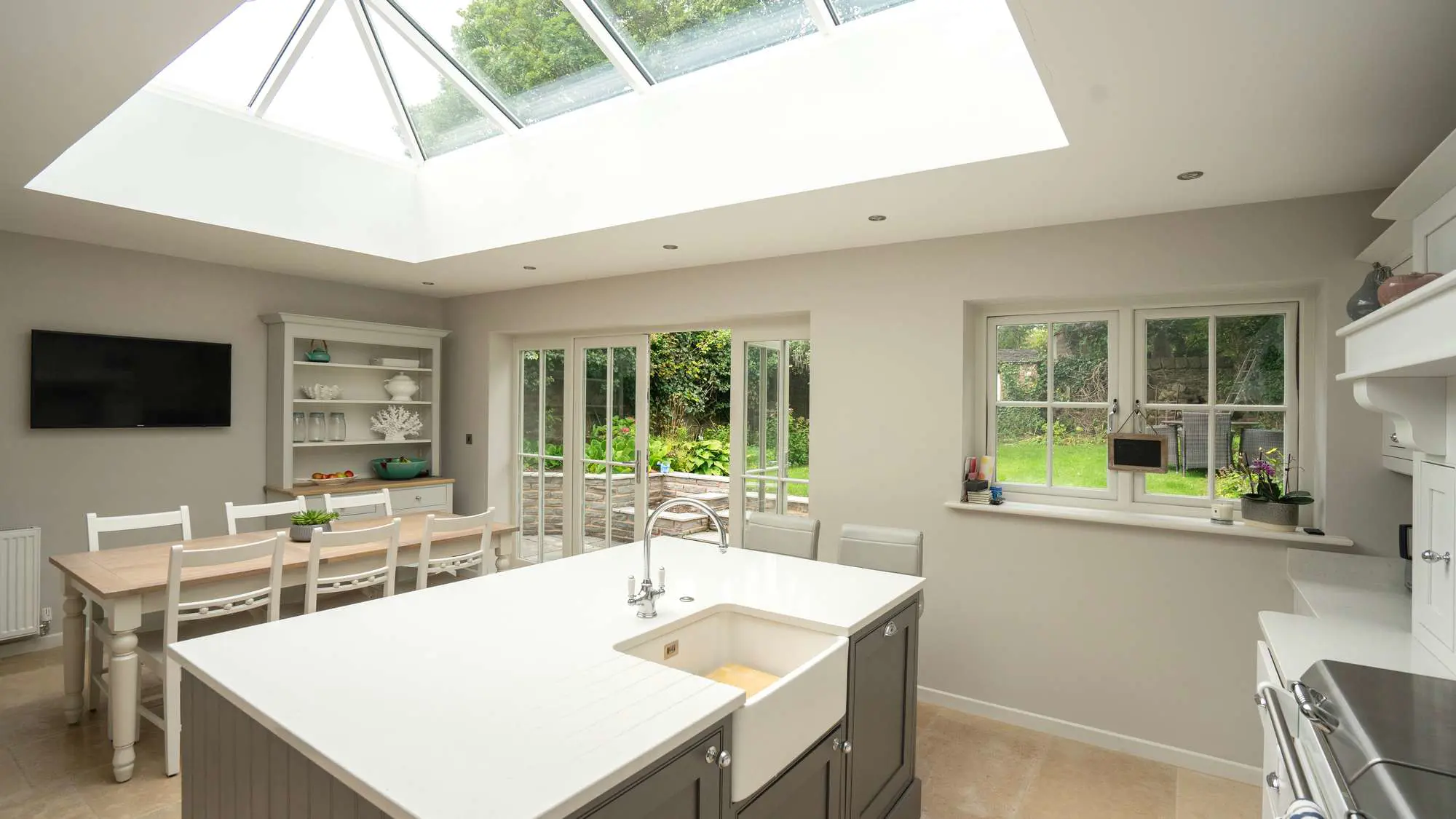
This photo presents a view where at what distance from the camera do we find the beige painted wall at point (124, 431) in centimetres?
379

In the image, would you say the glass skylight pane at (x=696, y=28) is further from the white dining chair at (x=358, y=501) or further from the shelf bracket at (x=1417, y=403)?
the white dining chair at (x=358, y=501)

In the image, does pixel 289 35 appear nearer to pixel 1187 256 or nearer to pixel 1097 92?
pixel 1097 92

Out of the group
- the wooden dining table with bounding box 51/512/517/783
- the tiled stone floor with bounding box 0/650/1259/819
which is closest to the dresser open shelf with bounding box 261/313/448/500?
the wooden dining table with bounding box 51/512/517/783

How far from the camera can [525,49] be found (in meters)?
3.11

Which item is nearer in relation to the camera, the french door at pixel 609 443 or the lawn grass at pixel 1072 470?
the lawn grass at pixel 1072 470

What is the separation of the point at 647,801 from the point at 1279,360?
10.3 feet

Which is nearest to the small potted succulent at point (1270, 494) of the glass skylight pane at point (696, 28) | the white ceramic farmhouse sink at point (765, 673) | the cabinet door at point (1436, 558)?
the cabinet door at point (1436, 558)

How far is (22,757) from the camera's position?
2.77 m

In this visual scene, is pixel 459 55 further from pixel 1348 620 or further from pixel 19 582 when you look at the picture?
pixel 1348 620

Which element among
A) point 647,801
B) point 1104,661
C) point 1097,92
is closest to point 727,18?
point 1097,92

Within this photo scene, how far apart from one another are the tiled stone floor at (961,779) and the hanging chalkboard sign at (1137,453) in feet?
4.11

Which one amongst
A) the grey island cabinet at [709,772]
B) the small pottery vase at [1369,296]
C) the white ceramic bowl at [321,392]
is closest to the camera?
the grey island cabinet at [709,772]

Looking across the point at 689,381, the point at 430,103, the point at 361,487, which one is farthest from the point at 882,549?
the point at 689,381

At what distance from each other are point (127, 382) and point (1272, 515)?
594cm
